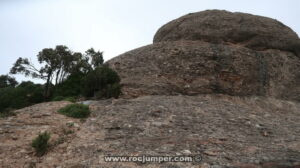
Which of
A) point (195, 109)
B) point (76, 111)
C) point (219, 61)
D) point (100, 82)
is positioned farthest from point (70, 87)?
point (195, 109)

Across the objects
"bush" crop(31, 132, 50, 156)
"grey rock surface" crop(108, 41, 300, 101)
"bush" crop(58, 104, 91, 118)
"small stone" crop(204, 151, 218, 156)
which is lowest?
"small stone" crop(204, 151, 218, 156)

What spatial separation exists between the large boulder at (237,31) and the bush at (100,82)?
559 centimetres

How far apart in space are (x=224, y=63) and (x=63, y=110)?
7828 mm

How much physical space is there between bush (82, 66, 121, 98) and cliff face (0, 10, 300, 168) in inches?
21.5

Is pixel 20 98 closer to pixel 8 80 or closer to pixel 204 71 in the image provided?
pixel 204 71

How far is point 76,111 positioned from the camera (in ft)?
30.5

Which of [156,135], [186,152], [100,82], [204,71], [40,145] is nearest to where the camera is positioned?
[186,152]

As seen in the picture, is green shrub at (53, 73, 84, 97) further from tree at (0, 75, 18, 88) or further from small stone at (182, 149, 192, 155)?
tree at (0, 75, 18, 88)

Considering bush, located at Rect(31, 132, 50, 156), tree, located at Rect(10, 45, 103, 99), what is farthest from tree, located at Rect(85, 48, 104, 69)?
Result: bush, located at Rect(31, 132, 50, 156)

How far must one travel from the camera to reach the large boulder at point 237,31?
16.2m

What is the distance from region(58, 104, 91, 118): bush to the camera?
30.3 feet

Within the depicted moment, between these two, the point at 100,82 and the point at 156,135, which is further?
the point at 100,82

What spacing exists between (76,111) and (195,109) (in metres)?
3.88

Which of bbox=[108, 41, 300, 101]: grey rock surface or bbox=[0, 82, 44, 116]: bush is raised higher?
bbox=[108, 41, 300, 101]: grey rock surface
